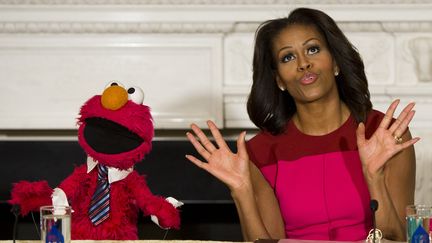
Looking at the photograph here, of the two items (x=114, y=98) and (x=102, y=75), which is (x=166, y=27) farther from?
(x=114, y=98)

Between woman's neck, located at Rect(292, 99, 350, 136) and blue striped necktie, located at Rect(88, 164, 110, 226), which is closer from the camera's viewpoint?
blue striped necktie, located at Rect(88, 164, 110, 226)

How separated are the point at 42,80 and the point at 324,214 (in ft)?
3.14

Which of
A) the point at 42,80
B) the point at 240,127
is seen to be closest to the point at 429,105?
the point at 240,127

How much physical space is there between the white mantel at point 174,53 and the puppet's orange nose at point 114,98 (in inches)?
24.7

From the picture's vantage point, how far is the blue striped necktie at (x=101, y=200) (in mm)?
1688

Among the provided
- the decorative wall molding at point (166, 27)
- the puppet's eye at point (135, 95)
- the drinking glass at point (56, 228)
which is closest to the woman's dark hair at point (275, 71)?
the decorative wall molding at point (166, 27)

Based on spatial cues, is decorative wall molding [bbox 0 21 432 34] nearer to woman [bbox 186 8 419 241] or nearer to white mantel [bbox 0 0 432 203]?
white mantel [bbox 0 0 432 203]

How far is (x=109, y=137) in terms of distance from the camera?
5.53 ft

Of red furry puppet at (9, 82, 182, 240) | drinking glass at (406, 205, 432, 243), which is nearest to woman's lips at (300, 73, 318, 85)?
red furry puppet at (9, 82, 182, 240)

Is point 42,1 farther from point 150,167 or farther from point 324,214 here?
point 324,214

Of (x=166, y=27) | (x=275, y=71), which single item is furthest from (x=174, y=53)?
(x=275, y=71)

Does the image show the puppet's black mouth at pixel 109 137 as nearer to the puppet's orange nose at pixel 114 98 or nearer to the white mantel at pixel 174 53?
the puppet's orange nose at pixel 114 98

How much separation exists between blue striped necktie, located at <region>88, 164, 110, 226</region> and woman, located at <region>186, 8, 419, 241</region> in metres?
0.30

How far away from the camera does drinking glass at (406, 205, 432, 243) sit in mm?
1246
